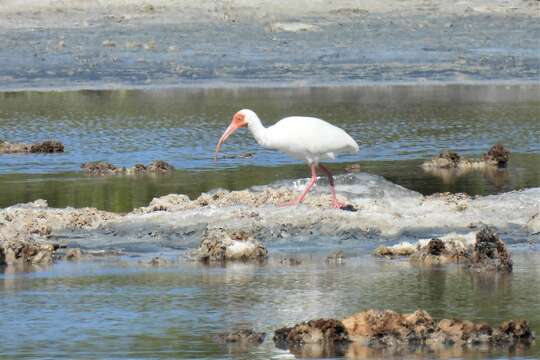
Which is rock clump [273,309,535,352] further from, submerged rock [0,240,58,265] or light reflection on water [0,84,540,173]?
light reflection on water [0,84,540,173]

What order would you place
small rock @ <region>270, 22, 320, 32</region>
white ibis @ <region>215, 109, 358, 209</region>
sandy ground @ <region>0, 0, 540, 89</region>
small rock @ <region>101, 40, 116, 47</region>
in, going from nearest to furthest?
white ibis @ <region>215, 109, 358, 209</region> → sandy ground @ <region>0, 0, 540, 89</region> → small rock @ <region>101, 40, 116, 47</region> → small rock @ <region>270, 22, 320, 32</region>

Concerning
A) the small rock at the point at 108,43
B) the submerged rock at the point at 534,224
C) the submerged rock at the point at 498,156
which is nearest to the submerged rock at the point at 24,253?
the submerged rock at the point at 534,224

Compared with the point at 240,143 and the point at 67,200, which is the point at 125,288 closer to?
the point at 67,200

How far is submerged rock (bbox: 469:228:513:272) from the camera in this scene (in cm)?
1245

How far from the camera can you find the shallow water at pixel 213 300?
9.65m

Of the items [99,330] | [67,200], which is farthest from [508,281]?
[67,200]

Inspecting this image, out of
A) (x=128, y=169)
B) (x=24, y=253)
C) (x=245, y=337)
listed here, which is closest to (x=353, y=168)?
(x=128, y=169)

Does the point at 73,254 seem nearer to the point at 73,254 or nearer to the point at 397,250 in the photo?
the point at 73,254

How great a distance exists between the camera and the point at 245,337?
9.67 m

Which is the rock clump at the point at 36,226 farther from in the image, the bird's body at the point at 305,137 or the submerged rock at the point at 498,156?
the submerged rock at the point at 498,156

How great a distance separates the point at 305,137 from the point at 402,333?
5.86 meters

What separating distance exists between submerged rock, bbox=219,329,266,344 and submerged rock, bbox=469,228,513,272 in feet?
10.6

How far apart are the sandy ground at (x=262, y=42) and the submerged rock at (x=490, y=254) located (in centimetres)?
1939

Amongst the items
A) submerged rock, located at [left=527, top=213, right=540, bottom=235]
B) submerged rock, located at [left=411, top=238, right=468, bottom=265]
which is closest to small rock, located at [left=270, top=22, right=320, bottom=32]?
submerged rock, located at [left=527, top=213, right=540, bottom=235]
